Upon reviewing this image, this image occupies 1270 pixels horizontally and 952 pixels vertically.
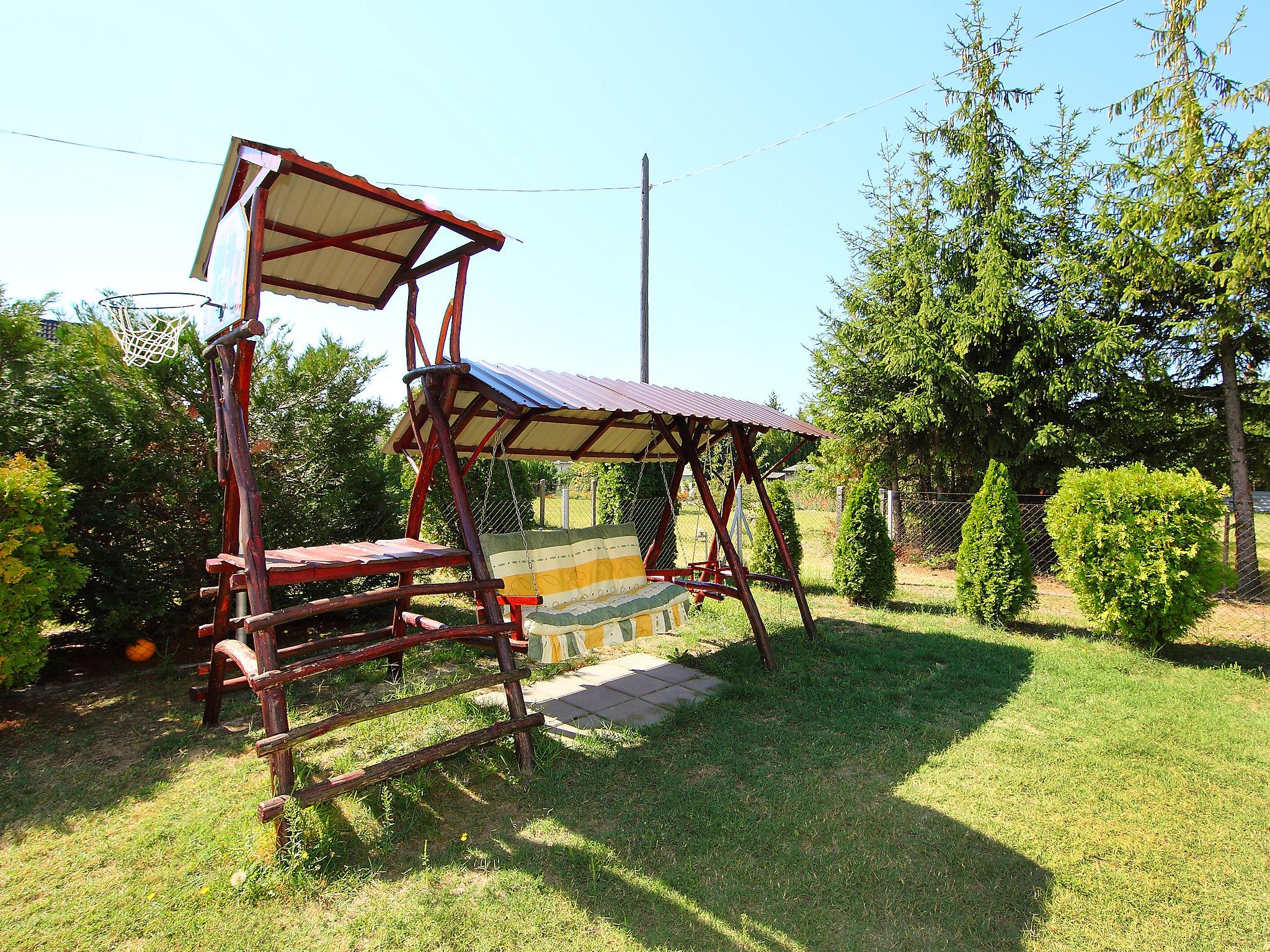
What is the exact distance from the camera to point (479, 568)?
346cm

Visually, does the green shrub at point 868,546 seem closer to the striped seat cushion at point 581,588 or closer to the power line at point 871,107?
the striped seat cushion at point 581,588

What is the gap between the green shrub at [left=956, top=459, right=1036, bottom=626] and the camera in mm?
→ 6184

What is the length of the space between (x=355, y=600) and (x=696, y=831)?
184cm

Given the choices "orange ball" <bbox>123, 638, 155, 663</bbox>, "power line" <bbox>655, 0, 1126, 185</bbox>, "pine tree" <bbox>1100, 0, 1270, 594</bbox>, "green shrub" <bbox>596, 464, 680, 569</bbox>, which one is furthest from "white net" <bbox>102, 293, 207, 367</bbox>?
"pine tree" <bbox>1100, 0, 1270, 594</bbox>

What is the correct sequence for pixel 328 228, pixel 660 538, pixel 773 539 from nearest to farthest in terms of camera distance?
pixel 328 228
pixel 660 538
pixel 773 539

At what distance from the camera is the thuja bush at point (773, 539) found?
8.23 metres

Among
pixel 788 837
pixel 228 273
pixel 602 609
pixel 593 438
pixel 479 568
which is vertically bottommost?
pixel 788 837

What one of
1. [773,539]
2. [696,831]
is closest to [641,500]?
[773,539]

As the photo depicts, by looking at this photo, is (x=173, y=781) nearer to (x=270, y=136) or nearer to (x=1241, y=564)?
(x=270, y=136)

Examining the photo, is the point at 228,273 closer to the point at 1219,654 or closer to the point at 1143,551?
the point at 1143,551

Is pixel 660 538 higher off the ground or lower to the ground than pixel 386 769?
higher

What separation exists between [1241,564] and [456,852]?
9479 millimetres

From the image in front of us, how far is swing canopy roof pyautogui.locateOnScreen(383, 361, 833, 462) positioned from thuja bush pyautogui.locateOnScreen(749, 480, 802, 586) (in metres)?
2.20

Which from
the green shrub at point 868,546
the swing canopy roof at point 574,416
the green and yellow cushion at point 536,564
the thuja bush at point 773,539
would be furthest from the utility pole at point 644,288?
the green and yellow cushion at point 536,564
